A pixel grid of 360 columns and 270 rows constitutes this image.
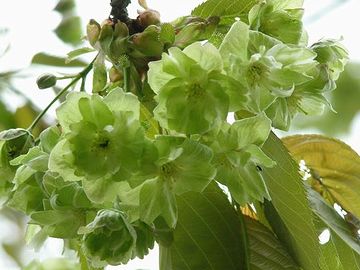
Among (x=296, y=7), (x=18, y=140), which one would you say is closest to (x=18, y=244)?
(x=18, y=140)

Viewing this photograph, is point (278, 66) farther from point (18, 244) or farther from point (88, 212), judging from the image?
point (18, 244)

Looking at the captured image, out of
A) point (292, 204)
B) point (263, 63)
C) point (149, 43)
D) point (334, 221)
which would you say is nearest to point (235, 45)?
point (263, 63)

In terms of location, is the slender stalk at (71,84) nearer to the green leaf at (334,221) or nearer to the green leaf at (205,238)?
the green leaf at (205,238)

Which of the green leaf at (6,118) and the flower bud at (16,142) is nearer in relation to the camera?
the flower bud at (16,142)

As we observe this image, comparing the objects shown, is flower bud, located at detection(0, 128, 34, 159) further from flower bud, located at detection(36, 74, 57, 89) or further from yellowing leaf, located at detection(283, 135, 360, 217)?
yellowing leaf, located at detection(283, 135, 360, 217)

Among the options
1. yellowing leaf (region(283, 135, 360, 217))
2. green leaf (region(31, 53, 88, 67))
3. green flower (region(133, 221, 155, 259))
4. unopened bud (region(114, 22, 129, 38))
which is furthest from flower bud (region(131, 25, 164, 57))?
green leaf (region(31, 53, 88, 67))

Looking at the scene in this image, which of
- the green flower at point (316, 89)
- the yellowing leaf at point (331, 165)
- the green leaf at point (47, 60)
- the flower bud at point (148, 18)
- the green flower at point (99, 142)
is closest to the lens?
the green flower at point (99, 142)

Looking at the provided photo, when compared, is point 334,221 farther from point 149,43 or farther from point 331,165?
point 149,43

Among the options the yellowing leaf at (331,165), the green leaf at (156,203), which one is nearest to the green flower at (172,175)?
the green leaf at (156,203)
